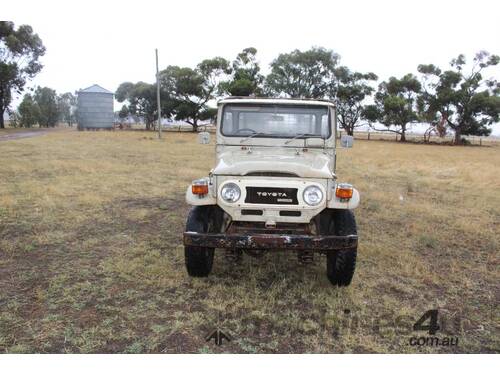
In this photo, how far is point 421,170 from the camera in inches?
651

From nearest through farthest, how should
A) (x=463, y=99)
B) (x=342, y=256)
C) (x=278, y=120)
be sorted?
(x=342, y=256) → (x=278, y=120) → (x=463, y=99)

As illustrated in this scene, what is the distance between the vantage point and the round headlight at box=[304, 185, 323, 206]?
13.3 feet

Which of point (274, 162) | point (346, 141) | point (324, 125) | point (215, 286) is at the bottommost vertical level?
point (215, 286)

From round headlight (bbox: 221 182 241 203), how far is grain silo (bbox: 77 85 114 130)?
49648mm

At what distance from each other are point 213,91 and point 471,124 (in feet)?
91.9

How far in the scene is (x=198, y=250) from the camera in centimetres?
428

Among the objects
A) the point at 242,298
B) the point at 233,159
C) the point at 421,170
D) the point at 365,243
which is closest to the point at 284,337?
the point at 242,298

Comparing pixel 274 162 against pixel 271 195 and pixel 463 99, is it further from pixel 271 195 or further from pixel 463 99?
pixel 463 99

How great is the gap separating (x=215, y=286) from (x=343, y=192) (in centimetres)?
172

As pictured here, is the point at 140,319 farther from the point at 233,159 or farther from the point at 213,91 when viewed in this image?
the point at 213,91

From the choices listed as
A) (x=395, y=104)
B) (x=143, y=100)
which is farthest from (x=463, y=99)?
(x=143, y=100)

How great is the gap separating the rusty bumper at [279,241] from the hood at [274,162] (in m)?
0.68

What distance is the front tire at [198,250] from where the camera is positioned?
4.19 meters

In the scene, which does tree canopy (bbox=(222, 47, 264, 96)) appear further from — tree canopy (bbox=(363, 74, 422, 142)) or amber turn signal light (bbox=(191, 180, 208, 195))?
amber turn signal light (bbox=(191, 180, 208, 195))
